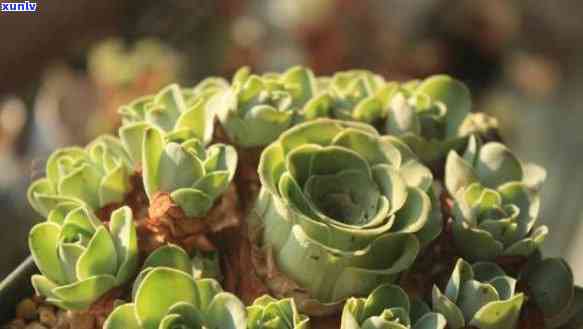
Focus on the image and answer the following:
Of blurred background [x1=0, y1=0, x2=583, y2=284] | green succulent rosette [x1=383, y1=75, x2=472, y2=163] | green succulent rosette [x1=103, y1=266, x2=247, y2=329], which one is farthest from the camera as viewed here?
blurred background [x1=0, y1=0, x2=583, y2=284]

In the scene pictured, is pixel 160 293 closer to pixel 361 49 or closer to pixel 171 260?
pixel 171 260

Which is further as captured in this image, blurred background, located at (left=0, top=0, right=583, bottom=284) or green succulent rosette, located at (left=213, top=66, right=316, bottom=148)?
blurred background, located at (left=0, top=0, right=583, bottom=284)

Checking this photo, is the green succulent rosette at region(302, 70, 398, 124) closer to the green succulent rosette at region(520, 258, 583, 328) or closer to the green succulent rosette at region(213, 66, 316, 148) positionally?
the green succulent rosette at region(213, 66, 316, 148)

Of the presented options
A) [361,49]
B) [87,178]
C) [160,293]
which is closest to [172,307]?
[160,293]

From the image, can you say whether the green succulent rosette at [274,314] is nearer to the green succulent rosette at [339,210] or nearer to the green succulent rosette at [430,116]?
the green succulent rosette at [339,210]

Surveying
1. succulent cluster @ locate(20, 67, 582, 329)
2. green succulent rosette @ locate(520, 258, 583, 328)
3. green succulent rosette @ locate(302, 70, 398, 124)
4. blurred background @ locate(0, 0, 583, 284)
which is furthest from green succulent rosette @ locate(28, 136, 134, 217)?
blurred background @ locate(0, 0, 583, 284)

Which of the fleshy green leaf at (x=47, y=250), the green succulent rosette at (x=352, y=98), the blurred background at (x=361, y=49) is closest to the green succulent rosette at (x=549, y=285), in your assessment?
the green succulent rosette at (x=352, y=98)

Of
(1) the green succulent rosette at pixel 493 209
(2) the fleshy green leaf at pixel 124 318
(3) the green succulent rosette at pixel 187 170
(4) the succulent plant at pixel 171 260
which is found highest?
(3) the green succulent rosette at pixel 187 170
